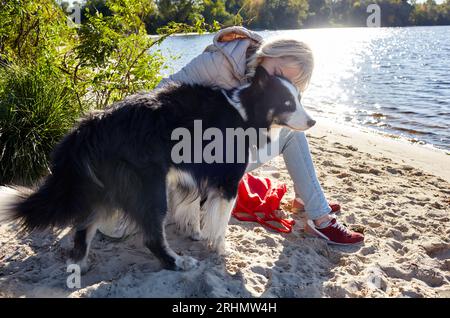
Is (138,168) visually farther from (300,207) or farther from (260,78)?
(300,207)

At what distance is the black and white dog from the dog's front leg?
11 cm

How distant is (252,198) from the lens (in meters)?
3.78

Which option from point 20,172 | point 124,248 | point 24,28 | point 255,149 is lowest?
point 124,248

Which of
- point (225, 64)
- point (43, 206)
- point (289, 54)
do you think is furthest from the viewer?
point (225, 64)

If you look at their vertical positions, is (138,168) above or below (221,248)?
above

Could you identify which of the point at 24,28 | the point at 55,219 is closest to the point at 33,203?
the point at 55,219

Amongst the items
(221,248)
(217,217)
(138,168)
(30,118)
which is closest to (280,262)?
(221,248)

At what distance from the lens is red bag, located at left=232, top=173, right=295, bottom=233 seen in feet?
11.8

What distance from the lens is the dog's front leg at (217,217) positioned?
295 cm

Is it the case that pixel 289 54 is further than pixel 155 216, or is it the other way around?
pixel 289 54

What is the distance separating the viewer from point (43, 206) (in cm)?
238

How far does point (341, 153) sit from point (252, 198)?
109 inches

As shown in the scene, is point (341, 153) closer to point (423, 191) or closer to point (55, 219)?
point (423, 191)

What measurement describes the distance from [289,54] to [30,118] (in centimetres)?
254
